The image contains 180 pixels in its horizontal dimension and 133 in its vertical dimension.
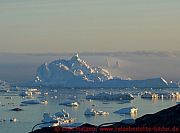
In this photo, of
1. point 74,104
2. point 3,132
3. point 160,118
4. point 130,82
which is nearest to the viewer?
point 160,118

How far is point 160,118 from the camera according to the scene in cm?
1130

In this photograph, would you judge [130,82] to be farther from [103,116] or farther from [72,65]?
[103,116]

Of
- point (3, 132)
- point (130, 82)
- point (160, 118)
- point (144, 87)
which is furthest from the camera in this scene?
point (130, 82)

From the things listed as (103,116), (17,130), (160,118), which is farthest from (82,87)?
(160,118)

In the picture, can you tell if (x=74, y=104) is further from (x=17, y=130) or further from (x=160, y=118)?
(x=160, y=118)

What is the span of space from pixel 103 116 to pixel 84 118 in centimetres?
186

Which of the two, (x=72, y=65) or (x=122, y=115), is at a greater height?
(x=72, y=65)

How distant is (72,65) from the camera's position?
144 metres

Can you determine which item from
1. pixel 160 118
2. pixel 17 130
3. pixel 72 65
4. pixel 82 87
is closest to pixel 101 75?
pixel 72 65

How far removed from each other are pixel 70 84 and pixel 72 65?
1130 cm

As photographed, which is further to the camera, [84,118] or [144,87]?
[144,87]

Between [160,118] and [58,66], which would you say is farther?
[58,66]

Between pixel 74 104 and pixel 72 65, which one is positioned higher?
pixel 72 65

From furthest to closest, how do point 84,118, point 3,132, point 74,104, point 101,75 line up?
point 101,75, point 74,104, point 84,118, point 3,132
